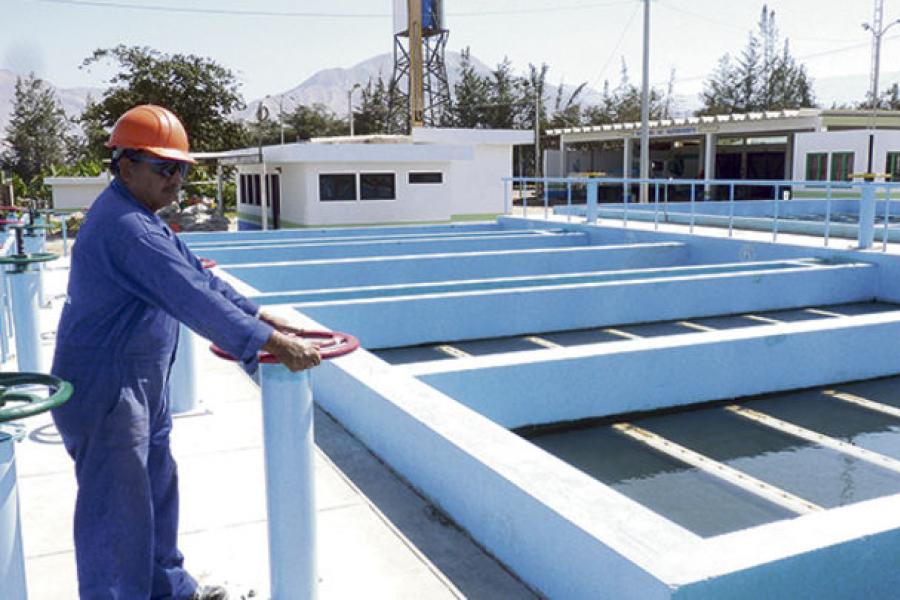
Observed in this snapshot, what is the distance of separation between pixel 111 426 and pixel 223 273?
8.84m

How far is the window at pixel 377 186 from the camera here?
85.2ft

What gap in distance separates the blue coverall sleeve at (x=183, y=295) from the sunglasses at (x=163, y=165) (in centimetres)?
35

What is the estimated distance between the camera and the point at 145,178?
317 centimetres

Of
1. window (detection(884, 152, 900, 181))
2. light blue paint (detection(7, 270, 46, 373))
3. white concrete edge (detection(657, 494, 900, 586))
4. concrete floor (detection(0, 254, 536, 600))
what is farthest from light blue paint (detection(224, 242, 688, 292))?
window (detection(884, 152, 900, 181))

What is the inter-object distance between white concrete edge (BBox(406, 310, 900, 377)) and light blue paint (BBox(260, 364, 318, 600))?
105 inches

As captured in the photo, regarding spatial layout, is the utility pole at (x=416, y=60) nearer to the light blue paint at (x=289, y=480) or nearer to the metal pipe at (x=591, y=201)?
the metal pipe at (x=591, y=201)

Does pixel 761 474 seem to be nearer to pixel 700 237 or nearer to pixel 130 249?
pixel 130 249

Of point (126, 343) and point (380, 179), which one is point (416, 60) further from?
point (126, 343)

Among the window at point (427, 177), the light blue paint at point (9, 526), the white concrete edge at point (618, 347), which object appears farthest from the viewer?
the window at point (427, 177)

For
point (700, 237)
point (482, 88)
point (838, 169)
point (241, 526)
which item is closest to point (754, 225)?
point (700, 237)

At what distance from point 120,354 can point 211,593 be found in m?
1.12

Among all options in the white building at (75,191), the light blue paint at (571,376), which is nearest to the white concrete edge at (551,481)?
the light blue paint at (571,376)

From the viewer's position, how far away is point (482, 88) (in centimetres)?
7775

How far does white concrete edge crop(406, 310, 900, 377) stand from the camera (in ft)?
20.9
